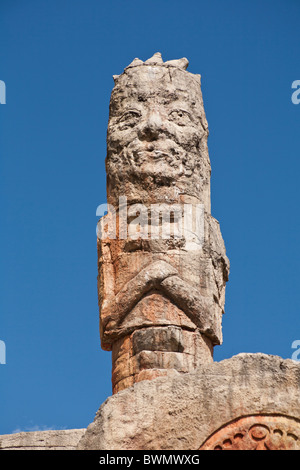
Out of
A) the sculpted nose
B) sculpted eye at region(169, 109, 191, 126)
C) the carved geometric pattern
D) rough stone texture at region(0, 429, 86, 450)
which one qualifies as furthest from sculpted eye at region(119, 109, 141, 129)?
the carved geometric pattern

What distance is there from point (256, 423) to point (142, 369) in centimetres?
313

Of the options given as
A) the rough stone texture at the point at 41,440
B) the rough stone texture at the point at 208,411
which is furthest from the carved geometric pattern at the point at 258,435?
the rough stone texture at the point at 41,440

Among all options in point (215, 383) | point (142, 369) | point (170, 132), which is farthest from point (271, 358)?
point (170, 132)

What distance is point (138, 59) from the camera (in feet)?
36.9

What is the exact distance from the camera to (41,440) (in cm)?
939

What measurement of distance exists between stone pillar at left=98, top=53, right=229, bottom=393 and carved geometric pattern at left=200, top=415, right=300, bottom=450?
113 inches

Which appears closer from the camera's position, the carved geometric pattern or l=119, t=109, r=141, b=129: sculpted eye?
the carved geometric pattern

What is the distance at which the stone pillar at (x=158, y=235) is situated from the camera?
970cm

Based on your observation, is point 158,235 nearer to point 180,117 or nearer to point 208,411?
point 180,117

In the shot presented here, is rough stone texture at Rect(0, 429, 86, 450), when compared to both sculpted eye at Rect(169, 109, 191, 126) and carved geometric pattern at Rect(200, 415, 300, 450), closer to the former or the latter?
carved geometric pattern at Rect(200, 415, 300, 450)

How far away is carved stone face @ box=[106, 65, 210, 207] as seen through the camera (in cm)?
1033

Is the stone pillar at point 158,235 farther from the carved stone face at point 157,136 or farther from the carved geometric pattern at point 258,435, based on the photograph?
the carved geometric pattern at point 258,435

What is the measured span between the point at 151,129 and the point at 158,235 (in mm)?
1135

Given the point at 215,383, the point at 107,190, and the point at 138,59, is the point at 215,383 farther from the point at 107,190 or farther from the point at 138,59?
the point at 138,59
